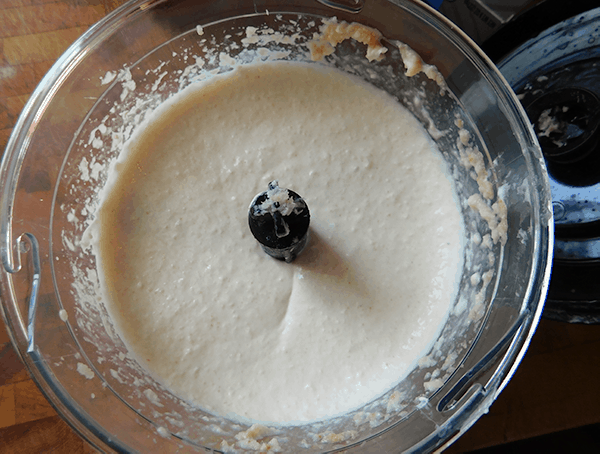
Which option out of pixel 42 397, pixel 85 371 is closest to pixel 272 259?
pixel 85 371

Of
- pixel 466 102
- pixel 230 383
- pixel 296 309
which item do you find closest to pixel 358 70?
pixel 466 102

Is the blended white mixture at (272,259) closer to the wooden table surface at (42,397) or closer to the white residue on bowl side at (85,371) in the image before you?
the white residue on bowl side at (85,371)

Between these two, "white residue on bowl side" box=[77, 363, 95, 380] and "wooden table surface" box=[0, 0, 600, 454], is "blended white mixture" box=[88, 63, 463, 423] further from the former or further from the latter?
"wooden table surface" box=[0, 0, 600, 454]

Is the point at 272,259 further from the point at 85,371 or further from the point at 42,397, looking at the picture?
the point at 42,397

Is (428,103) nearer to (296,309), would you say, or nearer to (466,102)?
(466,102)

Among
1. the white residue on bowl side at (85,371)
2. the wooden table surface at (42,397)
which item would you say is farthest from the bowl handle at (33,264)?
the wooden table surface at (42,397)

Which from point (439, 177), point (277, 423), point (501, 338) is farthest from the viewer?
point (439, 177)

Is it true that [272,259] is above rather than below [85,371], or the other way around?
above
